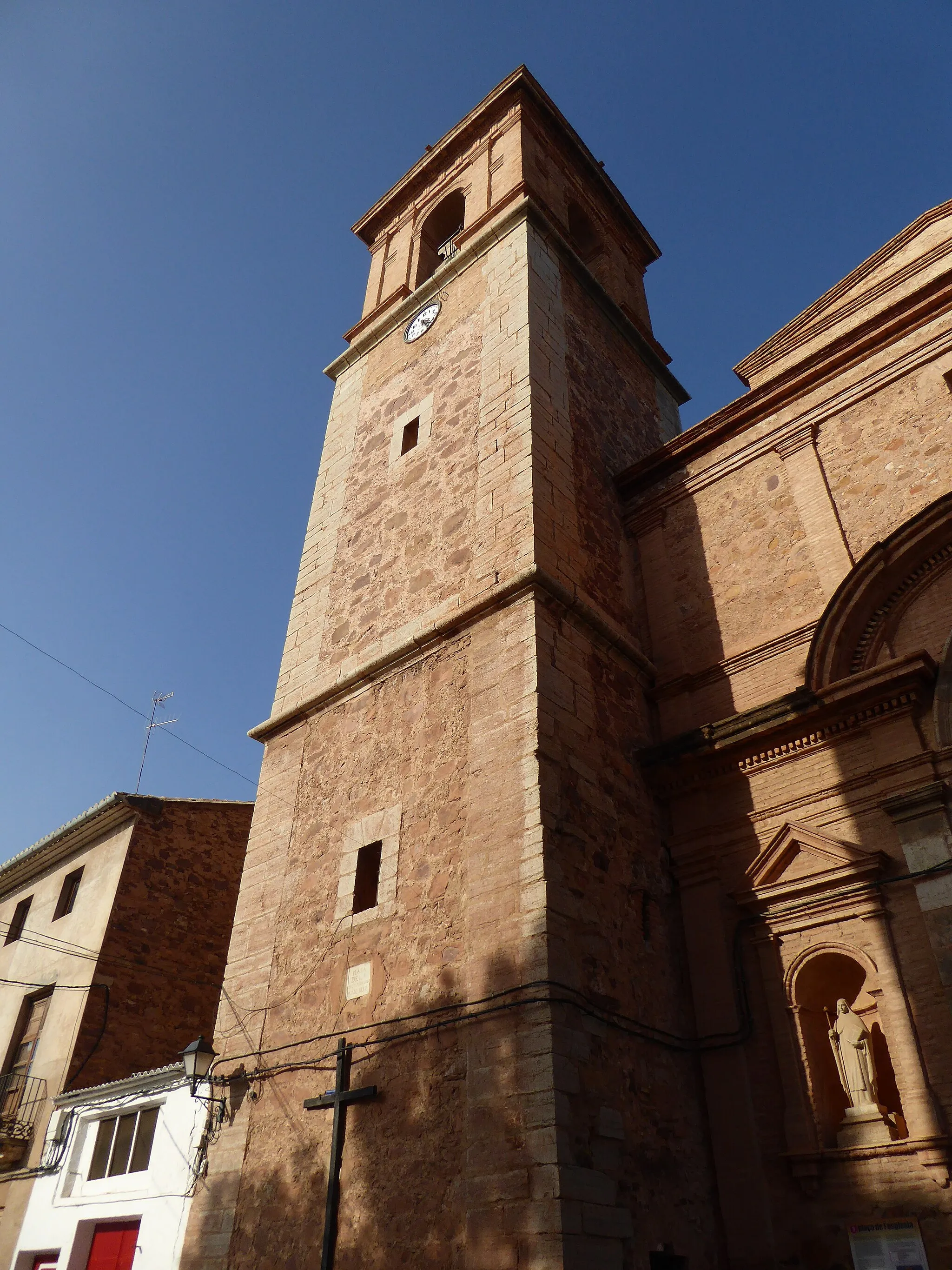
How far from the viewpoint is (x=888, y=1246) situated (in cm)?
626

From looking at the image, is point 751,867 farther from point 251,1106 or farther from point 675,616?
point 251,1106

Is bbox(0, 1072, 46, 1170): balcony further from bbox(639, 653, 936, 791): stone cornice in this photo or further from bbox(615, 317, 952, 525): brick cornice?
bbox(615, 317, 952, 525): brick cornice

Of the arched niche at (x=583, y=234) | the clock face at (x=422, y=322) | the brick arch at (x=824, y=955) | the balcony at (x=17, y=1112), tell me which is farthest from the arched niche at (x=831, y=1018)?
the arched niche at (x=583, y=234)

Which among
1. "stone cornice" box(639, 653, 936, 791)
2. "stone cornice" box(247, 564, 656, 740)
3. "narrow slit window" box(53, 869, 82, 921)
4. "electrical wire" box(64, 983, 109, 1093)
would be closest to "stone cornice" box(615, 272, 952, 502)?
"stone cornice" box(247, 564, 656, 740)

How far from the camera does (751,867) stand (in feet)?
26.5

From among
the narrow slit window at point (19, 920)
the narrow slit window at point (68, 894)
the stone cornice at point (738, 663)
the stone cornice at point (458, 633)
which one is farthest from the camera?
the narrow slit window at point (19, 920)

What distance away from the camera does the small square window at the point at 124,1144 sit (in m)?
9.59

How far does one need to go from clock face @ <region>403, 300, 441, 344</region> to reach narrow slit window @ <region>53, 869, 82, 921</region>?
9.31 metres

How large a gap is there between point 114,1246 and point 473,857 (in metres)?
5.83

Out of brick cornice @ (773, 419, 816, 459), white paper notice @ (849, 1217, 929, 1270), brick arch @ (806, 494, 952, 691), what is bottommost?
white paper notice @ (849, 1217, 929, 1270)

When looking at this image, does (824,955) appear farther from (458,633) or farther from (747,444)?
(747,444)

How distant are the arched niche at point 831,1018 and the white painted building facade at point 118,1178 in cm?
495

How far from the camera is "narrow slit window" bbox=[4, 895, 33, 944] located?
15781 mm

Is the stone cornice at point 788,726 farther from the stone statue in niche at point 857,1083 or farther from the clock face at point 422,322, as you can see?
the clock face at point 422,322
